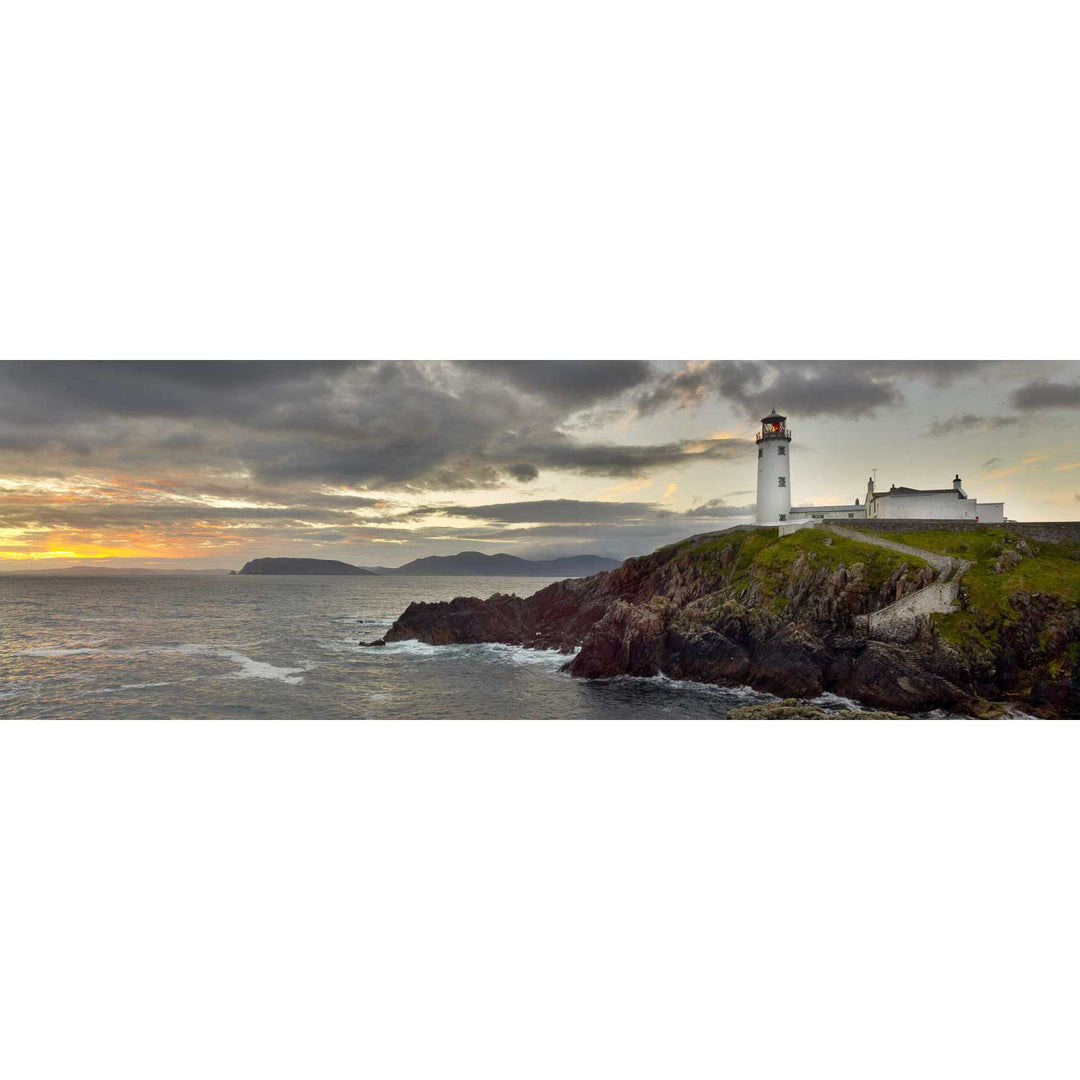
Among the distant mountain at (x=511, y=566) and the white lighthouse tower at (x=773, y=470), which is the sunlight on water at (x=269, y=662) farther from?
the white lighthouse tower at (x=773, y=470)

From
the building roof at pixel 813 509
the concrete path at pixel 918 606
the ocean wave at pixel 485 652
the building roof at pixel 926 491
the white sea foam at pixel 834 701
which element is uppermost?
the building roof at pixel 926 491

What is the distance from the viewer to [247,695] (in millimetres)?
7125

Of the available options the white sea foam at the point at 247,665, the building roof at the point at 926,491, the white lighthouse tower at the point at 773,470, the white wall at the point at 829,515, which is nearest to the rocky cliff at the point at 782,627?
the white wall at the point at 829,515

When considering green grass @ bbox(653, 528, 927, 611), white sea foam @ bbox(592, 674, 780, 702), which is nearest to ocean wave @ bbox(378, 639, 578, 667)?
white sea foam @ bbox(592, 674, 780, 702)

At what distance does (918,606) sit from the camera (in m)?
→ 7.73

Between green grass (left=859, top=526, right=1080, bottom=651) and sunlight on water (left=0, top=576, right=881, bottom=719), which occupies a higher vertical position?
green grass (left=859, top=526, right=1080, bottom=651)

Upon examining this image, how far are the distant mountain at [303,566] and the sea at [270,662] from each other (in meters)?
0.12

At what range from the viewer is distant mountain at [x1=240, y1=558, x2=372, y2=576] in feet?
26.6

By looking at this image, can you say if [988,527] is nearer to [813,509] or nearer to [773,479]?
[813,509]

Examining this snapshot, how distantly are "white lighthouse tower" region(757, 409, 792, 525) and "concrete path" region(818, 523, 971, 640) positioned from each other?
1.82m

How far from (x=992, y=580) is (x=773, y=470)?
3189mm

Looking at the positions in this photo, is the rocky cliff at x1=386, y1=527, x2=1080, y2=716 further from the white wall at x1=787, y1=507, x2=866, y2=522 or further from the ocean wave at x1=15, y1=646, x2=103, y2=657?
the ocean wave at x1=15, y1=646, x2=103, y2=657

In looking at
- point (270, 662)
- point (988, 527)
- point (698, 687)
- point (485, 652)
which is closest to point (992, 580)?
point (988, 527)

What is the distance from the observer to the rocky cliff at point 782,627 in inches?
290
